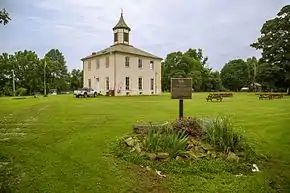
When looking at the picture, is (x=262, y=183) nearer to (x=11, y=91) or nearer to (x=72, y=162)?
(x=72, y=162)

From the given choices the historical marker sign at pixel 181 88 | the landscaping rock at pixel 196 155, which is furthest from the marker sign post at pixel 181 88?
the landscaping rock at pixel 196 155

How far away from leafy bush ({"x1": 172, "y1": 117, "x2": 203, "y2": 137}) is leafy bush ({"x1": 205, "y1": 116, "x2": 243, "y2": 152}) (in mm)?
293

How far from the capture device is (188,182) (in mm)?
7734

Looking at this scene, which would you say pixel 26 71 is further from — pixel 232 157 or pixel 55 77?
pixel 232 157

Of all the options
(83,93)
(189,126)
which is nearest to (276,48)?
(83,93)

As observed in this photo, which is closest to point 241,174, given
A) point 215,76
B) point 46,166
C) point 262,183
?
point 262,183

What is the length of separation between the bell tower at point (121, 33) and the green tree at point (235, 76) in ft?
137

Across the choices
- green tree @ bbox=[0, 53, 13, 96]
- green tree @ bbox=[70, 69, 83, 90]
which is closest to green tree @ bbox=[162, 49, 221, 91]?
green tree @ bbox=[70, 69, 83, 90]

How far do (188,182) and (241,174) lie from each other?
1520mm

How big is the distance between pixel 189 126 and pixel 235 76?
256ft

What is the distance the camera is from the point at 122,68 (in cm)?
4591

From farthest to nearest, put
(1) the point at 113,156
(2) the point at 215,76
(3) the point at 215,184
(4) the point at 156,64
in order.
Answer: (2) the point at 215,76, (4) the point at 156,64, (1) the point at 113,156, (3) the point at 215,184

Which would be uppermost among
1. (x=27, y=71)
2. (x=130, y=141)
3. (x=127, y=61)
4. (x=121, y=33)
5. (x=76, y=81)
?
(x=121, y=33)

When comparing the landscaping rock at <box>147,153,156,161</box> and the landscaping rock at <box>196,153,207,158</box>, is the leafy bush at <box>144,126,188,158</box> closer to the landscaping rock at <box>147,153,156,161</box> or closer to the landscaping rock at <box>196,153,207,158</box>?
the landscaping rock at <box>147,153,156,161</box>
